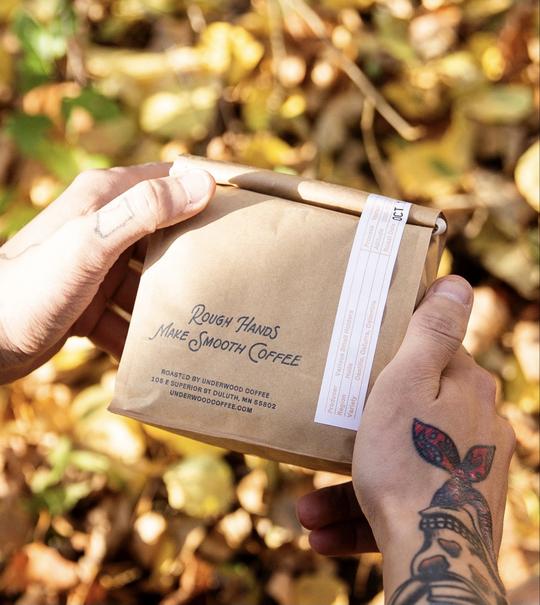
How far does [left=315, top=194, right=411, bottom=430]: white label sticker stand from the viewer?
2.88ft

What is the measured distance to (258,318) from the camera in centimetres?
90

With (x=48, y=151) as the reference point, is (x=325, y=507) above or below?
below

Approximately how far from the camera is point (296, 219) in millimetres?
918

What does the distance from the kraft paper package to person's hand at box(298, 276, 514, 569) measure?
3 cm

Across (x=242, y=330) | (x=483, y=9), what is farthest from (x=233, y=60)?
(x=242, y=330)

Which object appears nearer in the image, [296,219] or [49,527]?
[296,219]

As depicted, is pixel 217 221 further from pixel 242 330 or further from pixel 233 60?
pixel 233 60

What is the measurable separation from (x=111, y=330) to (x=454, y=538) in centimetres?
68

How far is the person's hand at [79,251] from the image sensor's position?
923 mm

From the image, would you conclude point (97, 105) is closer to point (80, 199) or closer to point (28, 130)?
point (28, 130)

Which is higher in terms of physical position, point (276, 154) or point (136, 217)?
point (136, 217)

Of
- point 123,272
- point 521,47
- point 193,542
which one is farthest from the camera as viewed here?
point 521,47

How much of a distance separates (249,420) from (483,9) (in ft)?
4.00

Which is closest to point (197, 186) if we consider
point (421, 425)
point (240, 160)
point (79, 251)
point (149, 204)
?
point (149, 204)
